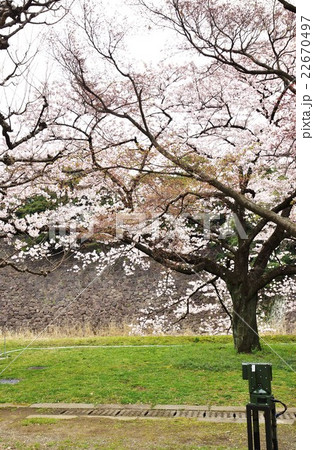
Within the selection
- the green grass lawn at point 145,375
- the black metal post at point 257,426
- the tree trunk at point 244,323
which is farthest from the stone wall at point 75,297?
the black metal post at point 257,426

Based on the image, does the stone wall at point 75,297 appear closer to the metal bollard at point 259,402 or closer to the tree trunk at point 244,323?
the tree trunk at point 244,323

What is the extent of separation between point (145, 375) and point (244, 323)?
2227 millimetres

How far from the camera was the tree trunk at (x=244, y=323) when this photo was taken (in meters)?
8.82

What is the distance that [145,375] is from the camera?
743 centimetres

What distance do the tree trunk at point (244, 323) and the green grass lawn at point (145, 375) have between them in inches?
8.6

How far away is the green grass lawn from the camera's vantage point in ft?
20.4

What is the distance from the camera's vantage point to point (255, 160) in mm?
8523

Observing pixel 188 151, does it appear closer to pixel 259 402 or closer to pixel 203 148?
pixel 203 148

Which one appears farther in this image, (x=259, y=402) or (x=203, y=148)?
(x=203, y=148)

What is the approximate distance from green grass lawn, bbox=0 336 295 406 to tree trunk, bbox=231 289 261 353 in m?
0.22

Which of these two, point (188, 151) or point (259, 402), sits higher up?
point (188, 151)

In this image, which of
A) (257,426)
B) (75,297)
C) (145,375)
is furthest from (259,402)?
(75,297)

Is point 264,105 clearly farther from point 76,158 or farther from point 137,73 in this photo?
point 76,158
